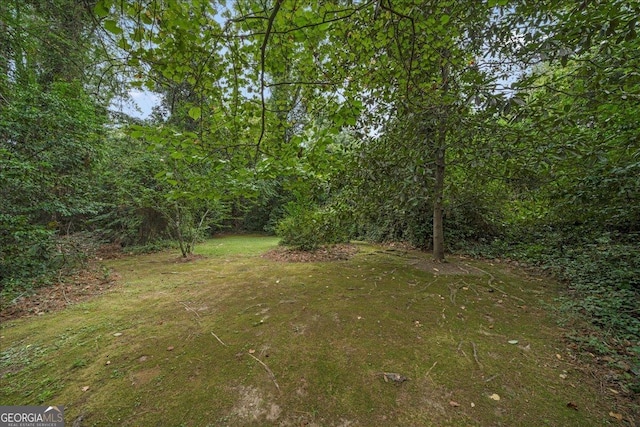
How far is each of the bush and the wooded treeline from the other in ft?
0.23

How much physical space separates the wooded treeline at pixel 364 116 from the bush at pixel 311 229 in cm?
7

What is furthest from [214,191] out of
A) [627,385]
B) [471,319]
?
[627,385]

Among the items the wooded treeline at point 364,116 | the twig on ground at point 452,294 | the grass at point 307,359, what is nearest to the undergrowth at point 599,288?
the wooded treeline at point 364,116

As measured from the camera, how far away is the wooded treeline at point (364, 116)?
6.72 feet

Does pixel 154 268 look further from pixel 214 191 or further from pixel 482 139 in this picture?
pixel 482 139

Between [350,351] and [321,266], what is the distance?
2.90 m

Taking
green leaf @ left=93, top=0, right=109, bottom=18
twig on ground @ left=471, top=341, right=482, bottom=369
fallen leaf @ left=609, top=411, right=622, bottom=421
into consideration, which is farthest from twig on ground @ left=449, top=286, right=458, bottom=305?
green leaf @ left=93, top=0, right=109, bottom=18

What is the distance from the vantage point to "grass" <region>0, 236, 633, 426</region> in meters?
1.52

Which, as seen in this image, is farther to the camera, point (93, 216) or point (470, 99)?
point (93, 216)

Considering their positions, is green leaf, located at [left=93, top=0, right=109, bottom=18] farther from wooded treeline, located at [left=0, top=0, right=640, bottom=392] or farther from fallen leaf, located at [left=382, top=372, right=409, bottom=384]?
fallen leaf, located at [left=382, top=372, right=409, bottom=384]

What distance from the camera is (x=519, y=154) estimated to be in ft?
7.04

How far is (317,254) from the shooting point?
613 cm

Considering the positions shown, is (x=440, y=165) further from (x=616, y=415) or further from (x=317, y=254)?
(x=317, y=254)

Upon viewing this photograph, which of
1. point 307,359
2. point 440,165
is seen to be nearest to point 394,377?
point 307,359
